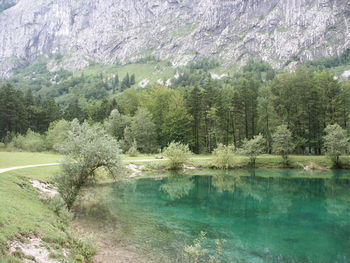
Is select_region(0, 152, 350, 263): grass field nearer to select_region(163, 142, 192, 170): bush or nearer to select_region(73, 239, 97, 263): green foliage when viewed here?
select_region(73, 239, 97, 263): green foliage

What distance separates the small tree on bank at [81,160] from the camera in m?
25.7

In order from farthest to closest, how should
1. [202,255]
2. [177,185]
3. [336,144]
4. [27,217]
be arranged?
[336,144]
[177,185]
[27,217]
[202,255]

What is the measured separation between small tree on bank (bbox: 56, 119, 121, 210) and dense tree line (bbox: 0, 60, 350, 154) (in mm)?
45561

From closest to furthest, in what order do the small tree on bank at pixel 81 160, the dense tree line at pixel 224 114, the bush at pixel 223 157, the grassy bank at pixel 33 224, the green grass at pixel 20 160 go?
the grassy bank at pixel 33 224 < the small tree on bank at pixel 81 160 < the green grass at pixel 20 160 < the bush at pixel 223 157 < the dense tree line at pixel 224 114

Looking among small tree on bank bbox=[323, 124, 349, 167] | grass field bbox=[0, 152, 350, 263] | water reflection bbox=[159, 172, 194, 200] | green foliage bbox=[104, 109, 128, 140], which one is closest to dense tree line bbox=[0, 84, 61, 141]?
green foliage bbox=[104, 109, 128, 140]

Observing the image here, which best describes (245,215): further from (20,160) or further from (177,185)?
(20,160)

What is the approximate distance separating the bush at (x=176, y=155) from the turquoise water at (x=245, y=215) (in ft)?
28.8

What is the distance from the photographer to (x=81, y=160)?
86.5ft

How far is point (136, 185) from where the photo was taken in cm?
4106

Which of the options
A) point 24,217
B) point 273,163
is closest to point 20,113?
point 273,163

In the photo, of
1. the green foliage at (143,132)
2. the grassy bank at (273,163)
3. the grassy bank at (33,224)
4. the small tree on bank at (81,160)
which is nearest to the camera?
the grassy bank at (33,224)

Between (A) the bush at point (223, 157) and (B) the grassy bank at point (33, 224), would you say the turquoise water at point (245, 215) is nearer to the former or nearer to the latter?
(B) the grassy bank at point (33, 224)

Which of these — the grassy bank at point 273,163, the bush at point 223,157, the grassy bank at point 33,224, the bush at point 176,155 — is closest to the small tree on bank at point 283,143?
the grassy bank at point 273,163

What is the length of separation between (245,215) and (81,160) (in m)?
15.5
